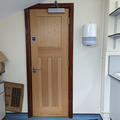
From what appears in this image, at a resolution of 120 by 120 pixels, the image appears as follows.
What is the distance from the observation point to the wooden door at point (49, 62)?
2.19 metres

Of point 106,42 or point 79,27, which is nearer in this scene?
point 106,42

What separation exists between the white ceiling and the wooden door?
0.16 meters

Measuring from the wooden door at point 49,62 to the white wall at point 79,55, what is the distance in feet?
0.66

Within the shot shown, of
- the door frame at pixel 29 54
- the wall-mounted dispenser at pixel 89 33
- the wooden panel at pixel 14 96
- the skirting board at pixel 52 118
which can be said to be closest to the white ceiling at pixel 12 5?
the door frame at pixel 29 54

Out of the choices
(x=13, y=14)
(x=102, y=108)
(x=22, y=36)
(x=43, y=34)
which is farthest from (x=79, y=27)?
(x=102, y=108)

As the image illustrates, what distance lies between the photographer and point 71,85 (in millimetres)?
2287

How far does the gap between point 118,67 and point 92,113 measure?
1078 mm

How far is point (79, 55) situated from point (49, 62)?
60 cm

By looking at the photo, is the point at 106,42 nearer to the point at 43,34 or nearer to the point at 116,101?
the point at 116,101

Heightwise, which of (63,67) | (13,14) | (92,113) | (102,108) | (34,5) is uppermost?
(34,5)

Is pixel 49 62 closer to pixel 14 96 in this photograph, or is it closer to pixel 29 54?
pixel 29 54

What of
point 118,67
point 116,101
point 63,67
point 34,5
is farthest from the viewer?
point 63,67

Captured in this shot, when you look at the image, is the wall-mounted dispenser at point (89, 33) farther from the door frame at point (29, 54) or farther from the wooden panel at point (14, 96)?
the wooden panel at point (14, 96)

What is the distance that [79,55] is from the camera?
2.25 metres
